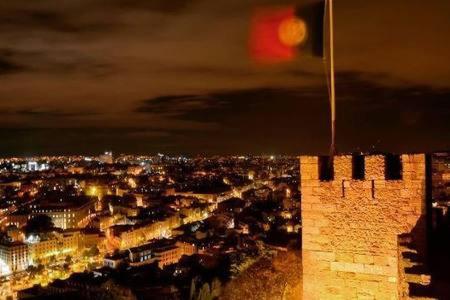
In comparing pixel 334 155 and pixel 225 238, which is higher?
pixel 334 155

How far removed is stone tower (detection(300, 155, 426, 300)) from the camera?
5555 millimetres

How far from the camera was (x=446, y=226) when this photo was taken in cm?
637

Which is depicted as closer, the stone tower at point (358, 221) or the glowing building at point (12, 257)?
the stone tower at point (358, 221)

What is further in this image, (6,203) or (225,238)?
(6,203)

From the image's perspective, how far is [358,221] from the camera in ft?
19.0

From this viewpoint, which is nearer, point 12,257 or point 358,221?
point 358,221

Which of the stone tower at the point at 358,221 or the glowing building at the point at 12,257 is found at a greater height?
the stone tower at the point at 358,221

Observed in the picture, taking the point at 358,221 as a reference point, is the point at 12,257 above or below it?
below

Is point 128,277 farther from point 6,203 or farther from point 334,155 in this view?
point 6,203

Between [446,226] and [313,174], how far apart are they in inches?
65.5

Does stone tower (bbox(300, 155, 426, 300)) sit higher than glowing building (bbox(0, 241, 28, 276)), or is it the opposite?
stone tower (bbox(300, 155, 426, 300))

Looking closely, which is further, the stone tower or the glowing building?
the glowing building

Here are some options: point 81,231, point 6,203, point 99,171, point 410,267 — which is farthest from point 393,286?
point 99,171

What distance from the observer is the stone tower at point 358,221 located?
5555 mm
